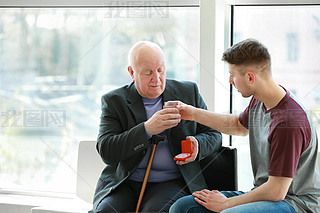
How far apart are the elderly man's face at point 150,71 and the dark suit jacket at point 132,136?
71 mm

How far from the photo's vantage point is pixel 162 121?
1.90 metres

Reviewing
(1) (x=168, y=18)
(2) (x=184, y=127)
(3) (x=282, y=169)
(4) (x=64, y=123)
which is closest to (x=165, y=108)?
(2) (x=184, y=127)

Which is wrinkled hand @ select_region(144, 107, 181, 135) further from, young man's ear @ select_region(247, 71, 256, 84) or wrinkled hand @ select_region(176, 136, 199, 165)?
young man's ear @ select_region(247, 71, 256, 84)

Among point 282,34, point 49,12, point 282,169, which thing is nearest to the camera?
point 282,169

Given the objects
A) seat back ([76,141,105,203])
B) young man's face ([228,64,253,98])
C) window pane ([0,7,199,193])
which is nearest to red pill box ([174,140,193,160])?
young man's face ([228,64,253,98])

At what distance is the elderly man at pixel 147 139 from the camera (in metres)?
1.93

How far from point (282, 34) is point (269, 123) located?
1041mm

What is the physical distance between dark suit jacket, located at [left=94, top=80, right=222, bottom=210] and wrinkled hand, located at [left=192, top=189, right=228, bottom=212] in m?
0.17

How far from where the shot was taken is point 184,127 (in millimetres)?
2070

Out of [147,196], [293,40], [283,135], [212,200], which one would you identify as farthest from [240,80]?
[293,40]

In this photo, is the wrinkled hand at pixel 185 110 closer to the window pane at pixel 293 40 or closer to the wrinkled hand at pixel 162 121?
the wrinkled hand at pixel 162 121

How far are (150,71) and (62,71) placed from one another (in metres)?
1.13

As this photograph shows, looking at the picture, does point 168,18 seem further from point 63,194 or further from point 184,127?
point 63,194

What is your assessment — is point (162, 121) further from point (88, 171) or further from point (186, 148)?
point (88, 171)
